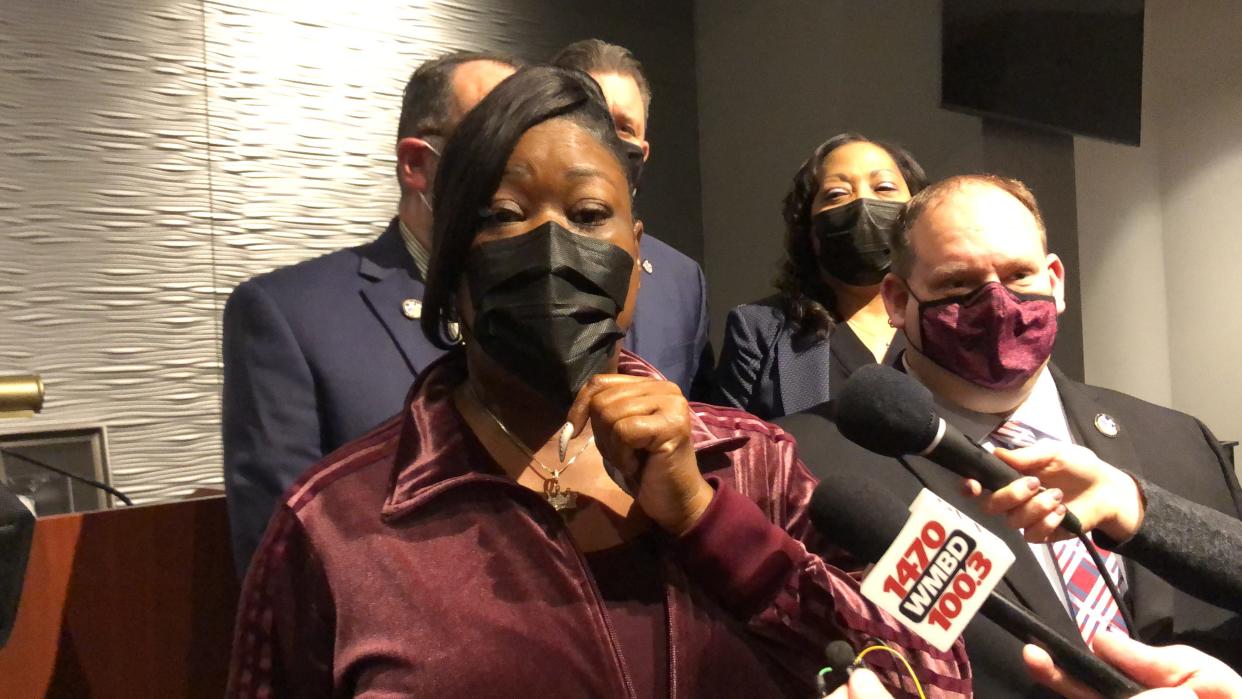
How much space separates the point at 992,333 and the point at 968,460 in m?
0.75

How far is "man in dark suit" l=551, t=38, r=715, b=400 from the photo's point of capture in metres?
2.09

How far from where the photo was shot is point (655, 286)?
2.16 meters

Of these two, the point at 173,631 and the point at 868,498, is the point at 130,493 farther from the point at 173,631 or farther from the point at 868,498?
the point at 868,498

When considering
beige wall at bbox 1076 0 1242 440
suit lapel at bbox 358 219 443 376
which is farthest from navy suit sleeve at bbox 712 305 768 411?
beige wall at bbox 1076 0 1242 440

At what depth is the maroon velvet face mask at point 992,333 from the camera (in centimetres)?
160

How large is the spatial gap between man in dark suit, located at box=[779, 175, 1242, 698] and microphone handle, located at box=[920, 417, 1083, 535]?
0.65 metres

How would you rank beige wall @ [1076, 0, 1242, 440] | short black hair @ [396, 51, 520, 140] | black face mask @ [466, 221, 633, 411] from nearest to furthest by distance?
black face mask @ [466, 221, 633, 411] → short black hair @ [396, 51, 520, 140] → beige wall @ [1076, 0, 1242, 440]

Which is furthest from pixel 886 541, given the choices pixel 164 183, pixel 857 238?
pixel 164 183

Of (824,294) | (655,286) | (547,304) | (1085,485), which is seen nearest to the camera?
(547,304)

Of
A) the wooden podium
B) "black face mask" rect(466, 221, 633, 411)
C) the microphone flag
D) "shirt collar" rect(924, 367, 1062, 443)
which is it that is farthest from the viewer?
"shirt collar" rect(924, 367, 1062, 443)

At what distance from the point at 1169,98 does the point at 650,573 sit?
164 inches

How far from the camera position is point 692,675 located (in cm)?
102

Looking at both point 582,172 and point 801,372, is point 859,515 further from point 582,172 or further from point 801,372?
point 801,372

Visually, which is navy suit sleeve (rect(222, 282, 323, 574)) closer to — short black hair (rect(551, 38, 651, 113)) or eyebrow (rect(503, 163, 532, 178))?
eyebrow (rect(503, 163, 532, 178))
